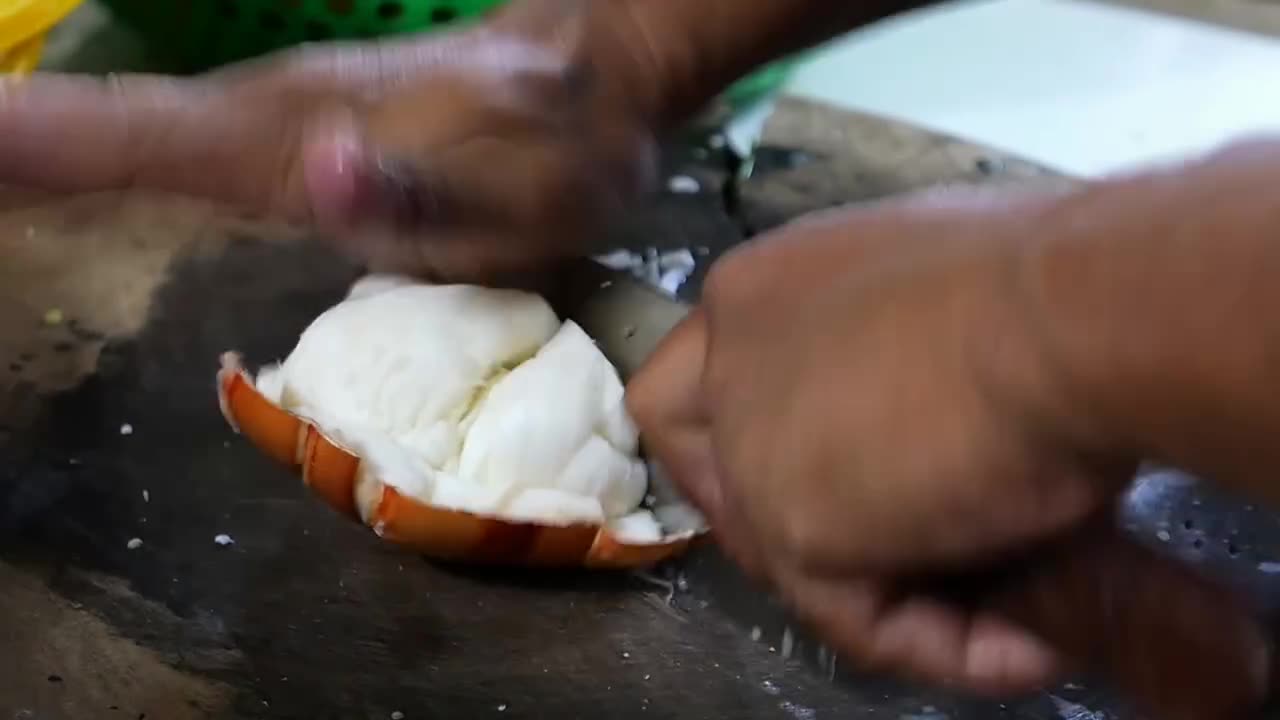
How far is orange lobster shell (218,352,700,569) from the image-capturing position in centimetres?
55

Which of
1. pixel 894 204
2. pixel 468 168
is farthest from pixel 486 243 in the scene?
pixel 894 204

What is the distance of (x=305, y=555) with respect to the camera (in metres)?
0.58

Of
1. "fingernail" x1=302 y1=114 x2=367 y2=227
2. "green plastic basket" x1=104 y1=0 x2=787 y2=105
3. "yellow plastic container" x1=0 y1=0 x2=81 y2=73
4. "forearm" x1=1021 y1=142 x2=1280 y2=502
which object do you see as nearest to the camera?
"forearm" x1=1021 y1=142 x2=1280 y2=502

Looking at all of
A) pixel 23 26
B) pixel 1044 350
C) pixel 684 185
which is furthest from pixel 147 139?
pixel 1044 350

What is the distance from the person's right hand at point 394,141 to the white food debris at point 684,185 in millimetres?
120

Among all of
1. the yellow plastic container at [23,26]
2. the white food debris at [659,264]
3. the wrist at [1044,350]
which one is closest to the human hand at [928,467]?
the wrist at [1044,350]

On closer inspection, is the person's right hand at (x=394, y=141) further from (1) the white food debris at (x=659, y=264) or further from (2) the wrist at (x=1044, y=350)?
(2) the wrist at (x=1044, y=350)

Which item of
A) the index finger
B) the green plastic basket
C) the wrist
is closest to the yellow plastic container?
the green plastic basket

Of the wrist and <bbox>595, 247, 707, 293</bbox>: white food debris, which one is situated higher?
the wrist

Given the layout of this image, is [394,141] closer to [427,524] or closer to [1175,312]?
[427,524]

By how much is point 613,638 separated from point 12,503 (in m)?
0.27

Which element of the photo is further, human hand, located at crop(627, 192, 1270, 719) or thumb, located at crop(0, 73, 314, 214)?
thumb, located at crop(0, 73, 314, 214)

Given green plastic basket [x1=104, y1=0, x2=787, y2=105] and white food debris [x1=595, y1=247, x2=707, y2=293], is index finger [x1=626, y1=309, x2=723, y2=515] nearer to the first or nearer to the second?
white food debris [x1=595, y1=247, x2=707, y2=293]

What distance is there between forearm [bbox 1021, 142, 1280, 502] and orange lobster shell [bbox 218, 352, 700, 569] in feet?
1.03
